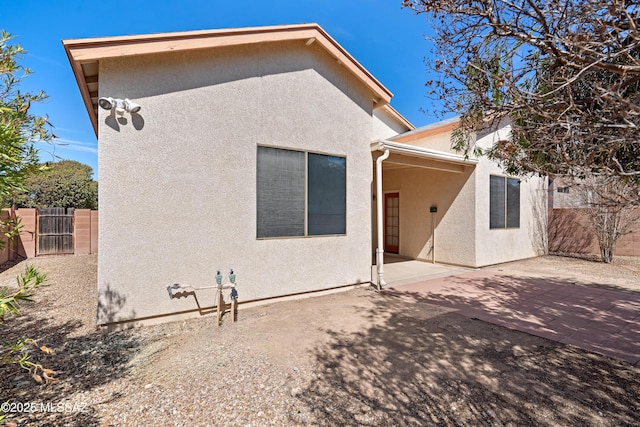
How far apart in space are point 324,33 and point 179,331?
669 cm

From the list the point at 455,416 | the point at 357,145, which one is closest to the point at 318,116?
the point at 357,145

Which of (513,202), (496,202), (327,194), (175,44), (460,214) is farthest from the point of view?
(513,202)

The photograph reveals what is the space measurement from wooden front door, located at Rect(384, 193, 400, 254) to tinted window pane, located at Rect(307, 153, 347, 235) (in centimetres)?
579

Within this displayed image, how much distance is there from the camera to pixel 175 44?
5.34m

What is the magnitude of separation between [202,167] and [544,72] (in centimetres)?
541

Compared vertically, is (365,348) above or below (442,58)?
below

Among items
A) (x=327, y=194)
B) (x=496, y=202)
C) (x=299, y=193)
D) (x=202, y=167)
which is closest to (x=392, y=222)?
(x=496, y=202)

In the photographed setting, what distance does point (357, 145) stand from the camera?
7.89m

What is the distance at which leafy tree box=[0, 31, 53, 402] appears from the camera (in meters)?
2.00

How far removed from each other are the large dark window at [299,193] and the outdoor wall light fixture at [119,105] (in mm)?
2242

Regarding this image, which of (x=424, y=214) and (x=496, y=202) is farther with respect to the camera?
(x=424, y=214)

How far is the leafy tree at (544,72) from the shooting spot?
121 inches

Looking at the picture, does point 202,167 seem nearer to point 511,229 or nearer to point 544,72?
point 544,72

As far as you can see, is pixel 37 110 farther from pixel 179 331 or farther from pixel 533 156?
pixel 533 156
